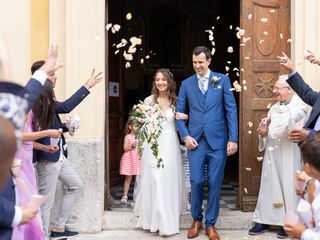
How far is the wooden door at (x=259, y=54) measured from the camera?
705 cm

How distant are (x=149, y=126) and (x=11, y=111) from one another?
4148 mm

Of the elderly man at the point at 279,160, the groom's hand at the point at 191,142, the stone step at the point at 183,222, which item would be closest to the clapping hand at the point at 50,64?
the groom's hand at the point at 191,142

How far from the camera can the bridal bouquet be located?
6738 millimetres

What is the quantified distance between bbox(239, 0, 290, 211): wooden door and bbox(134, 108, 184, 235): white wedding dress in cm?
94

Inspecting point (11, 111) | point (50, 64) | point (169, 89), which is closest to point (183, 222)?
point (169, 89)

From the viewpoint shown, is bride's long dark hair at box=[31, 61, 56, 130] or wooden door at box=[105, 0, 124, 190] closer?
bride's long dark hair at box=[31, 61, 56, 130]

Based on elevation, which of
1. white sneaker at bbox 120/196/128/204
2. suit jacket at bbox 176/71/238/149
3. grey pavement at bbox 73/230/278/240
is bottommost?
grey pavement at bbox 73/230/278/240

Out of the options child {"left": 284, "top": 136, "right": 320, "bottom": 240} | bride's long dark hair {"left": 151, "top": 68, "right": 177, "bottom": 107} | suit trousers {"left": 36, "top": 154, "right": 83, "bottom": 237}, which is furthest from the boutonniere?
child {"left": 284, "top": 136, "right": 320, "bottom": 240}

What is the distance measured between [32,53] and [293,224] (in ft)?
14.5

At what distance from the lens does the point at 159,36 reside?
543 inches

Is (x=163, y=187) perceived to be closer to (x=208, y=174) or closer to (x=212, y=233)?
(x=208, y=174)

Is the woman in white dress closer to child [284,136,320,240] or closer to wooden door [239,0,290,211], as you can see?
wooden door [239,0,290,211]

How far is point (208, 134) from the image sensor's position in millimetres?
6559

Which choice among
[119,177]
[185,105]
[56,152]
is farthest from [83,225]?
[119,177]
